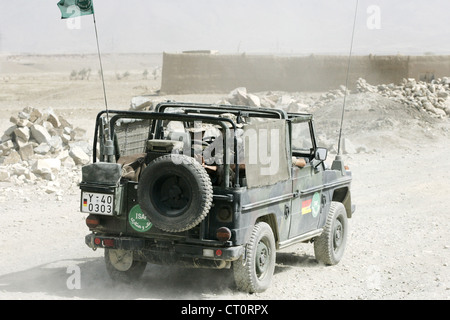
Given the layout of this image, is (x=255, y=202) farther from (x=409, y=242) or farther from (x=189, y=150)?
(x=409, y=242)

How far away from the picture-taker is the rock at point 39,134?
17.3 metres

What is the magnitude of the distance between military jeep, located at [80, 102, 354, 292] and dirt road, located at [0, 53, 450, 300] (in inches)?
17.6

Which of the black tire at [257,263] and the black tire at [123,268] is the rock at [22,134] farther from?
the black tire at [257,263]

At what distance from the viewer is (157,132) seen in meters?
9.14

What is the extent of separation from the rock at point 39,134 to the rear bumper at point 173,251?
9.84m

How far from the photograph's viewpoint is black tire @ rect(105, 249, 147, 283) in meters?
8.20

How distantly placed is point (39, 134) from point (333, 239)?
9520mm

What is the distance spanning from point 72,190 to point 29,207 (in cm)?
151

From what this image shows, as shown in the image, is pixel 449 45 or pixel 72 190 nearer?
pixel 72 190

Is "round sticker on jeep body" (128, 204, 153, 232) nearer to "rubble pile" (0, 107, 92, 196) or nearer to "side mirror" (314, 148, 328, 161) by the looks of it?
"side mirror" (314, 148, 328, 161)

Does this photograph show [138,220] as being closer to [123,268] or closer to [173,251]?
[173,251]

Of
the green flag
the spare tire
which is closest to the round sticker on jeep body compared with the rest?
the spare tire

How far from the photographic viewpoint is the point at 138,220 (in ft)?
25.5
